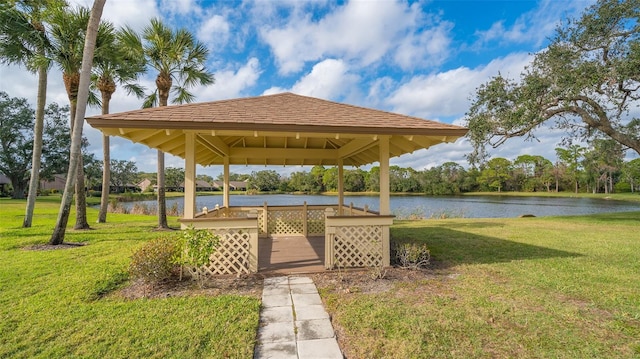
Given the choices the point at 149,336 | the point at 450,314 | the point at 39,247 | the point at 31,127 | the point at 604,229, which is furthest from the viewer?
the point at 31,127

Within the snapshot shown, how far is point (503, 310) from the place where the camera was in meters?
3.53

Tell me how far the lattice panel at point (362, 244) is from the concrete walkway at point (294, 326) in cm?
108

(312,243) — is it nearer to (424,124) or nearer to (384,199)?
(384,199)

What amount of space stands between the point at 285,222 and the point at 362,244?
3.89 metres

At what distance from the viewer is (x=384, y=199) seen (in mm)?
5453

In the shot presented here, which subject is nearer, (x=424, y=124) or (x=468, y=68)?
(x=424, y=124)

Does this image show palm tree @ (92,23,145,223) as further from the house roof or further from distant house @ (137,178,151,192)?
distant house @ (137,178,151,192)

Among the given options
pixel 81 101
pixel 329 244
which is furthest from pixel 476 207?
pixel 81 101

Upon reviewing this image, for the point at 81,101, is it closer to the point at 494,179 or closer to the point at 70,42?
the point at 70,42

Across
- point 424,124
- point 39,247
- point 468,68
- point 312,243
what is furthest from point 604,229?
point 39,247

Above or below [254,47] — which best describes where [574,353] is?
below

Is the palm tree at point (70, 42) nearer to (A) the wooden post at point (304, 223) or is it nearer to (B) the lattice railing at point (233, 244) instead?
(B) the lattice railing at point (233, 244)

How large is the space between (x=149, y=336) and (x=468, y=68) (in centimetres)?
1477

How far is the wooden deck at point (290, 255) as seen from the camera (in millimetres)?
5277
